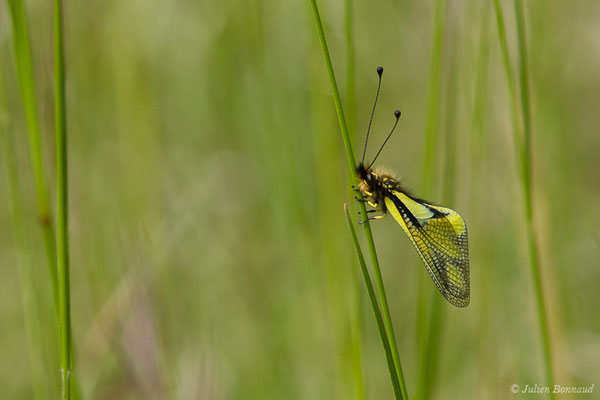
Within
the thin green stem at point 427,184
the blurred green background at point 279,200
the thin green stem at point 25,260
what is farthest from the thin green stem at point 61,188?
the thin green stem at point 427,184

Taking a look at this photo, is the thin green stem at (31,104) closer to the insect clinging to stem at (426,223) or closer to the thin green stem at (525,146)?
the insect clinging to stem at (426,223)

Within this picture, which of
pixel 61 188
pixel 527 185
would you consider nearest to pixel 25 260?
pixel 61 188

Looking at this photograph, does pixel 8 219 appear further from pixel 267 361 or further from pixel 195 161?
pixel 267 361

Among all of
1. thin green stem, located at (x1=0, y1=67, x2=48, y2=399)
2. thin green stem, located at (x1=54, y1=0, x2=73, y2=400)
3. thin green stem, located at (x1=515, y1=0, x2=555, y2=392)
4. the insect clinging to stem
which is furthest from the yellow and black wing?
thin green stem, located at (x1=0, y1=67, x2=48, y2=399)

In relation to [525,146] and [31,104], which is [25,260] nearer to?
[31,104]

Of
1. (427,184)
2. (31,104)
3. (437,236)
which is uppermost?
(31,104)

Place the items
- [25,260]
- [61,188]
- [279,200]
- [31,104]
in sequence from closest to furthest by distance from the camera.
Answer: [61,188] < [31,104] < [25,260] < [279,200]

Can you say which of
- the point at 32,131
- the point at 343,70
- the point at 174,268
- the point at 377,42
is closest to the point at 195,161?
the point at 174,268
